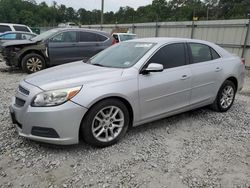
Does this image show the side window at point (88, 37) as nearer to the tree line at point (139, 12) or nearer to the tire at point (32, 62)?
the tire at point (32, 62)

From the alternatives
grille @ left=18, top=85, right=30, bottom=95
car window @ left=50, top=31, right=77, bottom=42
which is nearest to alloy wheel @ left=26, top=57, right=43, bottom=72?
car window @ left=50, top=31, right=77, bottom=42

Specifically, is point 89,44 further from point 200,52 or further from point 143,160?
point 143,160

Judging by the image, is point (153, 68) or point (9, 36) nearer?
point (153, 68)

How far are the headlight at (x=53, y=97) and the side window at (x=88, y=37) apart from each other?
20.0 ft

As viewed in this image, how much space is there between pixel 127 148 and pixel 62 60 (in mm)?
5753

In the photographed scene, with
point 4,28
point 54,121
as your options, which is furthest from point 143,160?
point 4,28

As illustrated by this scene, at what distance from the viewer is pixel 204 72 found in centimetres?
422

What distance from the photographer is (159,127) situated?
404 cm

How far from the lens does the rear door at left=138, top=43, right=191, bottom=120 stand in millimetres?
3508

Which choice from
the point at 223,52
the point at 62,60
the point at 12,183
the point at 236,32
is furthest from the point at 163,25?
the point at 12,183

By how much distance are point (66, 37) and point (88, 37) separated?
81 centimetres

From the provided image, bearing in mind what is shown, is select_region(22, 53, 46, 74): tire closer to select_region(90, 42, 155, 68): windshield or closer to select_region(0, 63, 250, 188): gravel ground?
select_region(0, 63, 250, 188): gravel ground

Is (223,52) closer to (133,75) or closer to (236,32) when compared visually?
(133,75)

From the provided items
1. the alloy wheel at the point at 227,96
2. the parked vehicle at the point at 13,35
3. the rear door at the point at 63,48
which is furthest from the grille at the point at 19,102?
the parked vehicle at the point at 13,35
